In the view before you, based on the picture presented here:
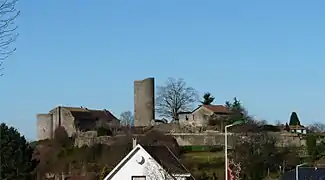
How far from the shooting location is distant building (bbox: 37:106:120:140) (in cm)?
10512

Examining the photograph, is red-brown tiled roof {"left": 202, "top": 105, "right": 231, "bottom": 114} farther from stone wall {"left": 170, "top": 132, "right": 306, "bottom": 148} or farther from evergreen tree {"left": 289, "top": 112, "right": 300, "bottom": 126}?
evergreen tree {"left": 289, "top": 112, "right": 300, "bottom": 126}

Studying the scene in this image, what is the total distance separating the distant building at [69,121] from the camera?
105m

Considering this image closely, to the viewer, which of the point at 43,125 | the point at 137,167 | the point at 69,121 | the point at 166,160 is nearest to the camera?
the point at 137,167

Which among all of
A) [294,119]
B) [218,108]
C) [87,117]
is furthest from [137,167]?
[294,119]

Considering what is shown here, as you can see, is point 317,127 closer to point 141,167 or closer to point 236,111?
point 236,111

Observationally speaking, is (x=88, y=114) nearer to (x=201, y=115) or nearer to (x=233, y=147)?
(x=201, y=115)

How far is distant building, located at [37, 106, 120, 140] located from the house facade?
396 inches

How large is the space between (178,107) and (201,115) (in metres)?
3.58

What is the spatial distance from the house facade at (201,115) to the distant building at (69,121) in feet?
33.0

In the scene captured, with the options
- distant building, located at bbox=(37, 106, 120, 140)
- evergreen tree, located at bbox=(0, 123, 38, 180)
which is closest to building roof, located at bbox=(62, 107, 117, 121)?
distant building, located at bbox=(37, 106, 120, 140)

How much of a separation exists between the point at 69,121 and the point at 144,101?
1109cm

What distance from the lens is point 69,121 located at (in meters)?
106

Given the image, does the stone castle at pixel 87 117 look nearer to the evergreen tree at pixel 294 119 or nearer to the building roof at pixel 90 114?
the building roof at pixel 90 114

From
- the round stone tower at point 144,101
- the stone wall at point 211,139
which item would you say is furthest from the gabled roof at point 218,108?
the stone wall at point 211,139
